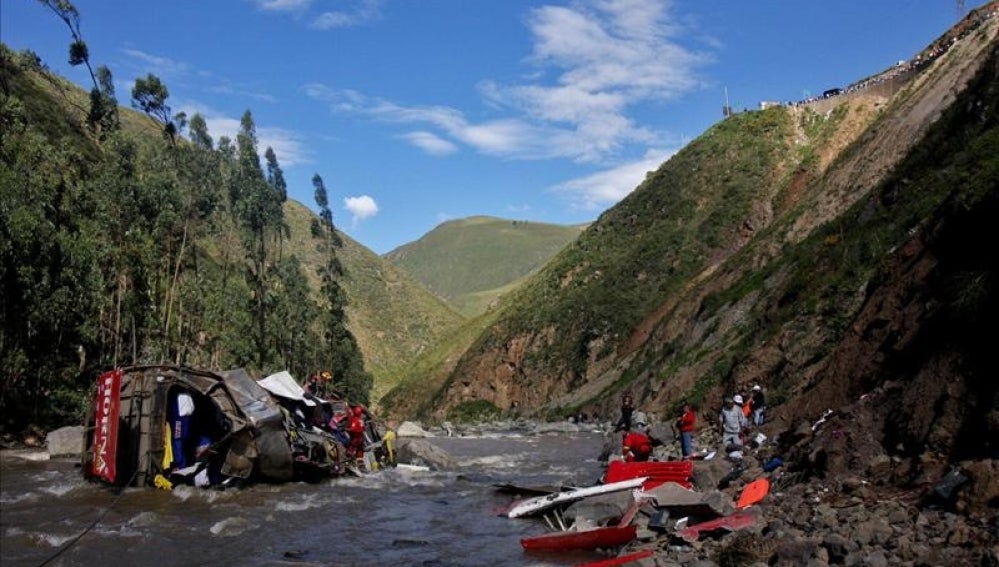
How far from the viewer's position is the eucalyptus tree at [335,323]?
70.2 m

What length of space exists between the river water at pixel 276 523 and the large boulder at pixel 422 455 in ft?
7.51

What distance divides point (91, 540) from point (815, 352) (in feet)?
59.9

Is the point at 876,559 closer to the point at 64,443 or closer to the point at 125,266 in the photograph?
the point at 64,443

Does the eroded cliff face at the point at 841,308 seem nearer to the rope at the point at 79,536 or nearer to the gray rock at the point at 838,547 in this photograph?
the gray rock at the point at 838,547

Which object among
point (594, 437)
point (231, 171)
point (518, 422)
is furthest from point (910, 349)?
point (231, 171)

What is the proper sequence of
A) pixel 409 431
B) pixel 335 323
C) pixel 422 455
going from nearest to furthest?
pixel 422 455 < pixel 409 431 < pixel 335 323

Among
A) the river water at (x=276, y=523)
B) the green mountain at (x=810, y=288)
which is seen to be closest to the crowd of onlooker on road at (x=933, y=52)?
the green mountain at (x=810, y=288)

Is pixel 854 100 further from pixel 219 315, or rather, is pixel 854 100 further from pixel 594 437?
pixel 219 315

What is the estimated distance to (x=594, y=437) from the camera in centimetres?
3741

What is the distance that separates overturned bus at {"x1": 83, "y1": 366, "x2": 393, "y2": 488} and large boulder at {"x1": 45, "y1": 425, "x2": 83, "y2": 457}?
31.1 ft

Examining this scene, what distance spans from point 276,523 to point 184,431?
5.21 m

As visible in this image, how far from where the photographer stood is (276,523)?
47.9 ft

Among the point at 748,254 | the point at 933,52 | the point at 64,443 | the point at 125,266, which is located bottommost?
the point at 64,443

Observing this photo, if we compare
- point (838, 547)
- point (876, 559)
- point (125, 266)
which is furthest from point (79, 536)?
point (125, 266)
